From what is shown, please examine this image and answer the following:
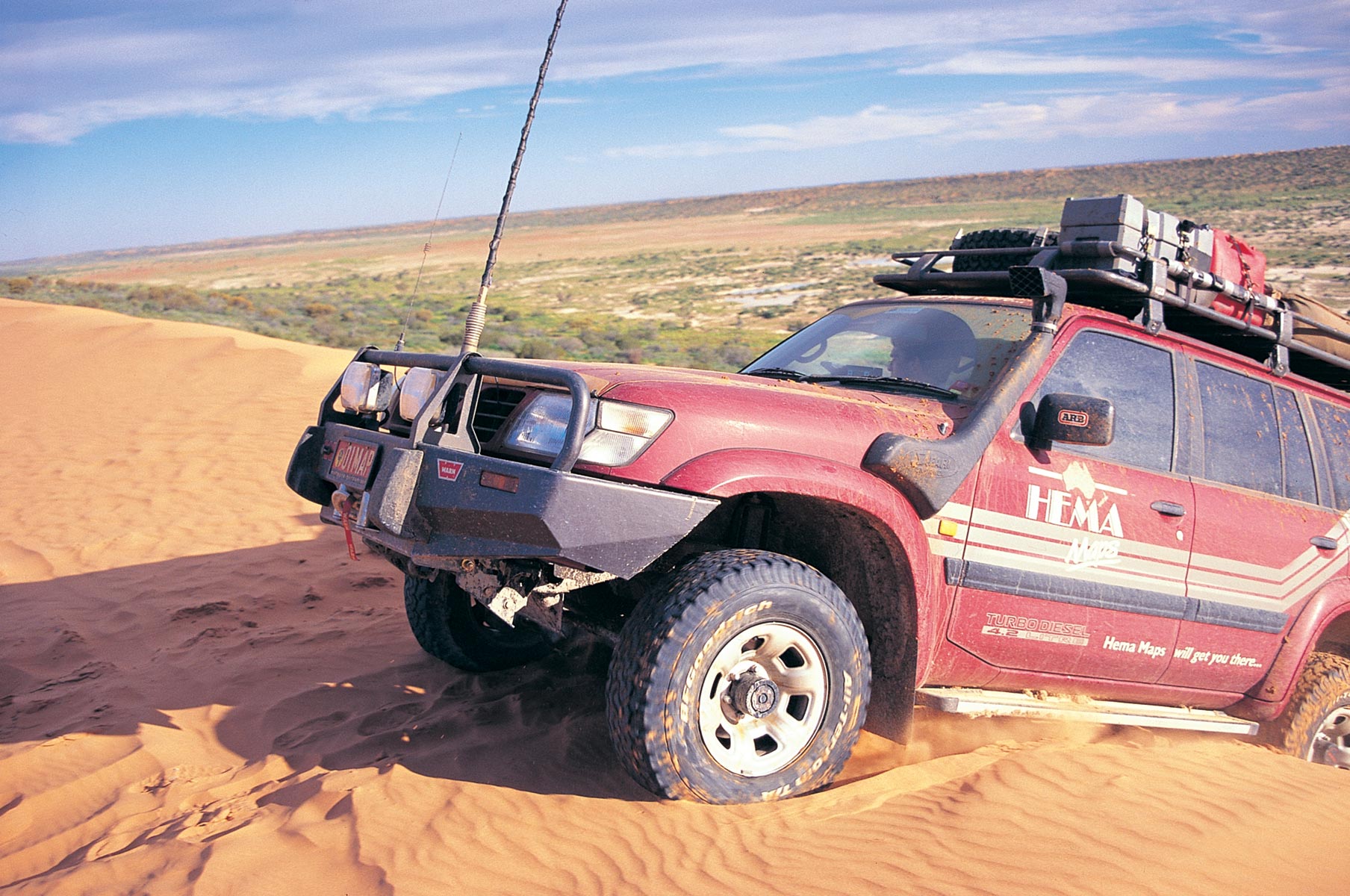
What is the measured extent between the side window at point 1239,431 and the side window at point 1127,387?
0.86 feet

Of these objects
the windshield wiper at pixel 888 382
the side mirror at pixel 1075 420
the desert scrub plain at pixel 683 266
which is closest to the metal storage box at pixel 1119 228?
the side mirror at pixel 1075 420

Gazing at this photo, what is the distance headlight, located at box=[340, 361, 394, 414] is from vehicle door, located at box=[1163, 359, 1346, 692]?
3284mm

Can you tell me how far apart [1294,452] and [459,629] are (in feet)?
12.8

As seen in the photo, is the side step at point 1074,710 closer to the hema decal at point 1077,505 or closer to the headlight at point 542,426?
the hema decal at point 1077,505

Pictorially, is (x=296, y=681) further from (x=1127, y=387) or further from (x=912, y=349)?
(x=1127, y=387)

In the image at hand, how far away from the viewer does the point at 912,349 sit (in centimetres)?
407

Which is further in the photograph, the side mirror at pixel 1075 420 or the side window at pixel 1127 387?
the side window at pixel 1127 387

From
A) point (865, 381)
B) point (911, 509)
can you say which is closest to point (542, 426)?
point (911, 509)

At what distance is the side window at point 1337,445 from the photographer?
4621 mm

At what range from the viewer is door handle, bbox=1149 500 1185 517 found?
390cm

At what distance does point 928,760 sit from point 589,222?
421 ft

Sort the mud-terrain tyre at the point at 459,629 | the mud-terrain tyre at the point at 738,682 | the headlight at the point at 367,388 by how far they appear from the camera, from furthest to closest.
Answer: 1. the mud-terrain tyre at the point at 459,629
2. the headlight at the point at 367,388
3. the mud-terrain tyre at the point at 738,682

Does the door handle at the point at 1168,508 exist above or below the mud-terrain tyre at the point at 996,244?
below

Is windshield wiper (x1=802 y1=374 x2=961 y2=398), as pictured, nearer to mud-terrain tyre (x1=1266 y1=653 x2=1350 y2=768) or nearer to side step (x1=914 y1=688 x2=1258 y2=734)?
side step (x1=914 y1=688 x2=1258 y2=734)
